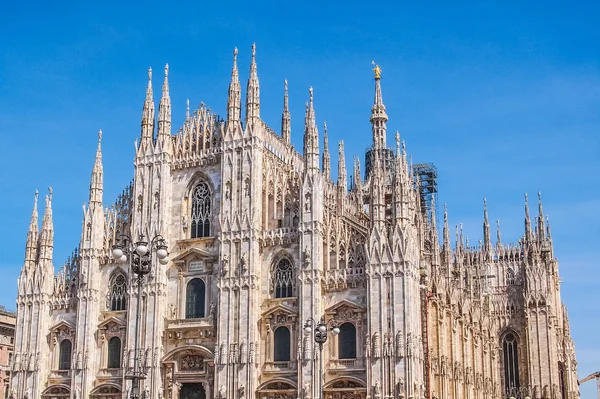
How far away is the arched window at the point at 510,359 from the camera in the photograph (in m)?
79.1

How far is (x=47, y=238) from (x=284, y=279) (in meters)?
18.5

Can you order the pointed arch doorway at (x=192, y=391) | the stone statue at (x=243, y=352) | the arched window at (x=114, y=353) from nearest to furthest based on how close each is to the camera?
the stone statue at (x=243, y=352) < the pointed arch doorway at (x=192, y=391) < the arched window at (x=114, y=353)

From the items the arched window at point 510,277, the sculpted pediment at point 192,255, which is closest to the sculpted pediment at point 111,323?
the sculpted pediment at point 192,255

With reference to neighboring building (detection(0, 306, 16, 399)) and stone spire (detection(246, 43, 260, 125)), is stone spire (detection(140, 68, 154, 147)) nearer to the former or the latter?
stone spire (detection(246, 43, 260, 125))

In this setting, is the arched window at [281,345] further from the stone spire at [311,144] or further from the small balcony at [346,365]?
the stone spire at [311,144]

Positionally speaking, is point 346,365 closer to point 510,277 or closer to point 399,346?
point 399,346

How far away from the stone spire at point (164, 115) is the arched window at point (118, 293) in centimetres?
999

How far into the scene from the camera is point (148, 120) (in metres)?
61.8

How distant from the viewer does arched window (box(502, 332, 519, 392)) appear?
259ft

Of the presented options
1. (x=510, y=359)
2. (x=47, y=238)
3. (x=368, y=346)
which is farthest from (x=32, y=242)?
(x=510, y=359)

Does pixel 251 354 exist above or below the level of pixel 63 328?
below

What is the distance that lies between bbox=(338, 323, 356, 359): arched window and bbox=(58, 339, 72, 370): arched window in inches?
787

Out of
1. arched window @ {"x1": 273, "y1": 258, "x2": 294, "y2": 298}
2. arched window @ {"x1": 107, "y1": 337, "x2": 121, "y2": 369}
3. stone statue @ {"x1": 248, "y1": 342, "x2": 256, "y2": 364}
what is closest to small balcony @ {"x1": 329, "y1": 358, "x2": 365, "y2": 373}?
stone statue @ {"x1": 248, "y1": 342, "x2": 256, "y2": 364}

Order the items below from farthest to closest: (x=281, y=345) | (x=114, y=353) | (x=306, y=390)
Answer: (x=114, y=353) < (x=281, y=345) < (x=306, y=390)
